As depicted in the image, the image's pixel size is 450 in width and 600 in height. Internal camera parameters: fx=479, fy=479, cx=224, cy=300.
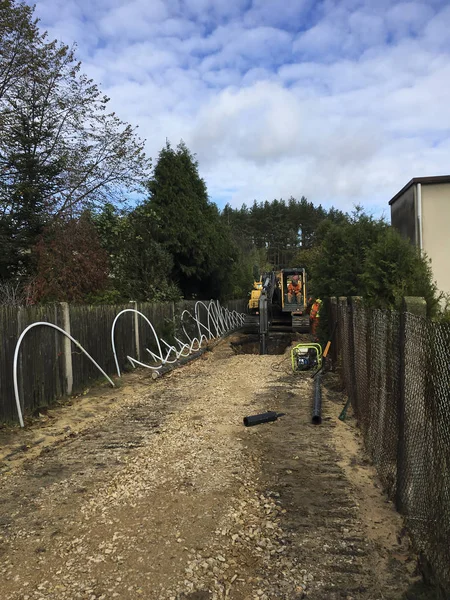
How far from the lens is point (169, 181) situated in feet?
78.0

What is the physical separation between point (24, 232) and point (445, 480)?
1480 cm

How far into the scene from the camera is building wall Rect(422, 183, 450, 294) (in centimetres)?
1445

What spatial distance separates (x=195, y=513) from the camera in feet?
13.6

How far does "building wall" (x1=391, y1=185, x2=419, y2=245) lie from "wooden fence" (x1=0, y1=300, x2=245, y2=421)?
29.3 feet

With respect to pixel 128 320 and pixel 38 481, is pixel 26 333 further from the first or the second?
pixel 128 320

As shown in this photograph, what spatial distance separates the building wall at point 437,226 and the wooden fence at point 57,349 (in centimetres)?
905

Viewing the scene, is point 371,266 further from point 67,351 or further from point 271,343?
point 271,343

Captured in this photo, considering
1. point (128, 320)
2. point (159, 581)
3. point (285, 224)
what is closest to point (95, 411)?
point (128, 320)

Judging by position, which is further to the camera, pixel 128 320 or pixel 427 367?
pixel 128 320

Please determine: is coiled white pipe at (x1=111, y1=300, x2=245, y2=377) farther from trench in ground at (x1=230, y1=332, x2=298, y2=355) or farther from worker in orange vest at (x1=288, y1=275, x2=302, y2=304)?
worker in orange vest at (x1=288, y1=275, x2=302, y2=304)

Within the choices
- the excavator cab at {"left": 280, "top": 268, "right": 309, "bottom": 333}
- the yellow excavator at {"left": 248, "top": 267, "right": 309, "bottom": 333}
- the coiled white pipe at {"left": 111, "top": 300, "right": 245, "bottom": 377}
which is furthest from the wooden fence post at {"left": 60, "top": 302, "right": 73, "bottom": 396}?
the excavator cab at {"left": 280, "top": 268, "right": 309, "bottom": 333}

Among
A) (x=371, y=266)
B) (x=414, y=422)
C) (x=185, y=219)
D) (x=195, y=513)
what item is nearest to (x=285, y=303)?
(x=185, y=219)

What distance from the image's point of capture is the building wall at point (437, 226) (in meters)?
14.5

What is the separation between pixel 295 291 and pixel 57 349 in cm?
1765
